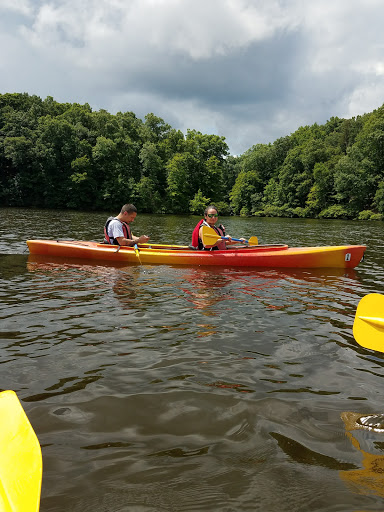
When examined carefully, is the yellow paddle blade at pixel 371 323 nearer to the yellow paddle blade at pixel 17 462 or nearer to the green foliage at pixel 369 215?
the yellow paddle blade at pixel 17 462

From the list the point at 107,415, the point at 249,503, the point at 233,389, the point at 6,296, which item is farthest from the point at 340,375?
the point at 6,296

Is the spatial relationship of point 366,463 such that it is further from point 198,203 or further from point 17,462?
point 198,203

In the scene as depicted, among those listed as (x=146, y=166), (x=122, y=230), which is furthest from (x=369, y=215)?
(x=122, y=230)

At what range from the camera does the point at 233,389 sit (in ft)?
9.50

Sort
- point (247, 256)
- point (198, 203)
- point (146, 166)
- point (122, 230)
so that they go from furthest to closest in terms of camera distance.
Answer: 1. point (146, 166)
2. point (198, 203)
3. point (122, 230)
4. point (247, 256)

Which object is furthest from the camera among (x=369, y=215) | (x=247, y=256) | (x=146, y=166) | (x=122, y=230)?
(x=146, y=166)

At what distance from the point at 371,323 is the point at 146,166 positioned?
45.7 m

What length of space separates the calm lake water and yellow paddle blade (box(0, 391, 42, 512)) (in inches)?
19.5

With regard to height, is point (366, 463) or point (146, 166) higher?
point (146, 166)

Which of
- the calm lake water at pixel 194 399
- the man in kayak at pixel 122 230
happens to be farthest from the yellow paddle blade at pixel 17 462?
the man in kayak at pixel 122 230

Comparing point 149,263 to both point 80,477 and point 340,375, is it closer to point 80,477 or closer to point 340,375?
point 340,375

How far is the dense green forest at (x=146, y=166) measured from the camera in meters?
41.9

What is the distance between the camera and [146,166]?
4644 centimetres

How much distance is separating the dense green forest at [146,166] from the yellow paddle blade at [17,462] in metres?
42.3
